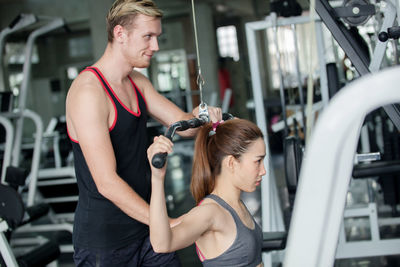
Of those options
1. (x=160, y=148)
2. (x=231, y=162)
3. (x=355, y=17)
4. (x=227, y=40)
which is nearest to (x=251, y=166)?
(x=231, y=162)

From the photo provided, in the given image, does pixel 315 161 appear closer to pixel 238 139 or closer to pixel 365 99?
pixel 365 99

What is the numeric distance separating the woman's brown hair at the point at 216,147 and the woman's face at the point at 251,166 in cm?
1

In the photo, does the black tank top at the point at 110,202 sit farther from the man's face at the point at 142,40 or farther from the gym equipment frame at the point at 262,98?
the gym equipment frame at the point at 262,98

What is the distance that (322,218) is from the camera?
598 millimetres

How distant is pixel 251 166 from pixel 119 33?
525mm

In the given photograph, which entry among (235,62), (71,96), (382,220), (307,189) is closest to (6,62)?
(235,62)

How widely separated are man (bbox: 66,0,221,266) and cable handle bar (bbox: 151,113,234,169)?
0.11m

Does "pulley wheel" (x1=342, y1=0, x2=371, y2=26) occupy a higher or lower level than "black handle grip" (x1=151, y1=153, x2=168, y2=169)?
higher

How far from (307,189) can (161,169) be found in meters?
0.48

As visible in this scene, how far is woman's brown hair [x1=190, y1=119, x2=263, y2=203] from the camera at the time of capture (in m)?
1.30

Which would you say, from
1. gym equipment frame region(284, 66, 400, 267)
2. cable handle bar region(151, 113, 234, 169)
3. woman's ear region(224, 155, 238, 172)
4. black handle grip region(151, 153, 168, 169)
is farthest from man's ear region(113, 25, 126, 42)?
gym equipment frame region(284, 66, 400, 267)

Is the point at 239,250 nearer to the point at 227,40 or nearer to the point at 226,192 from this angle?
the point at 226,192

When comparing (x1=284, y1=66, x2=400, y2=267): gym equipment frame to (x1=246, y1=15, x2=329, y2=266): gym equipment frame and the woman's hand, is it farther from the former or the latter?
(x1=246, y1=15, x2=329, y2=266): gym equipment frame

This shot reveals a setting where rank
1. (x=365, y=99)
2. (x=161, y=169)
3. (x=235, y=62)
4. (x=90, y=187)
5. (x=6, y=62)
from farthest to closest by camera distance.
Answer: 1. (x=235, y=62)
2. (x=6, y=62)
3. (x=90, y=187)
4. (x=161, y=169)
5. (x=365, y=99)
